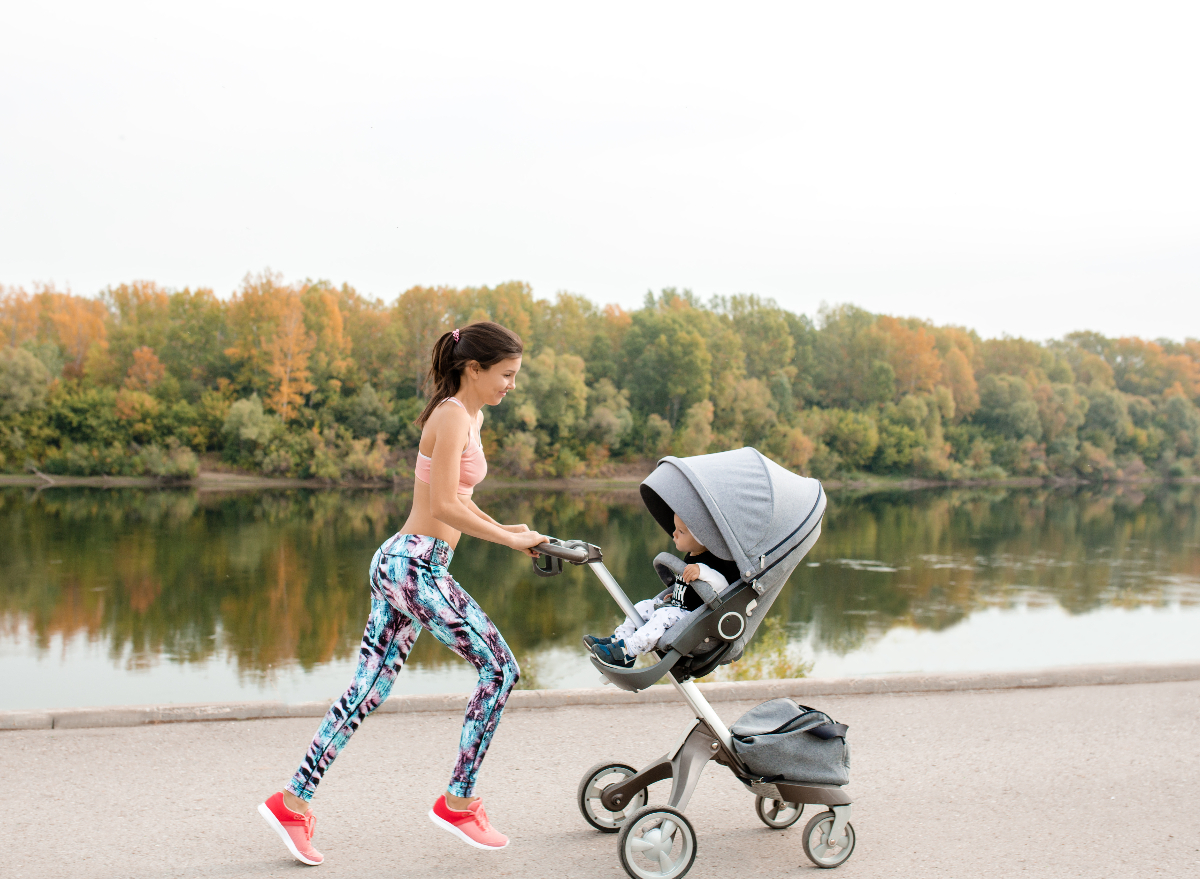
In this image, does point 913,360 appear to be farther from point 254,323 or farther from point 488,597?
point 488,597

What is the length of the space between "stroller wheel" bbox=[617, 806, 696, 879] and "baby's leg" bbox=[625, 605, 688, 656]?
0.48 metres

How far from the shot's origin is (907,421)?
200ft

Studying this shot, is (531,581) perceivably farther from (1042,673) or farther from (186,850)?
(186,850)

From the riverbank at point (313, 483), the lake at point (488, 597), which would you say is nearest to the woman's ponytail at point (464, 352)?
the lake at point (488, 597)

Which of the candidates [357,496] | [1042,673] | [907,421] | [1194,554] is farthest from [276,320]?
[1042,673]

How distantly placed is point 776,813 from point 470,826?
3.56 feet

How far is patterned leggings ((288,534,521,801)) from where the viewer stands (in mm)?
3039

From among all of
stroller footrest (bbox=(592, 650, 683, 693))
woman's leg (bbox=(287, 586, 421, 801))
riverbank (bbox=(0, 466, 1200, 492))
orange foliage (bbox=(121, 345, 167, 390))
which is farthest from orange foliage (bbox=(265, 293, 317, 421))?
stroller footrest (bbox=(592, 650, 683, 693))

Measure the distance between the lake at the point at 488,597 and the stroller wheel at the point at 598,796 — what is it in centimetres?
346

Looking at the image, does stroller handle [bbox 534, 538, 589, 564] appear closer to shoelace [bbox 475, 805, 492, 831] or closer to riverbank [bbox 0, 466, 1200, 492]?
shoelace [bbox 475, 805, 492, 831]

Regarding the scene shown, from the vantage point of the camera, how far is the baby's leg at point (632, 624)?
3.12 metres

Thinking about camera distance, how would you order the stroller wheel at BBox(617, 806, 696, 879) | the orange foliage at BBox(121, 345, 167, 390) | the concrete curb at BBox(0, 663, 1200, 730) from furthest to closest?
1. the orange foliage at BBox(121, 345, 167, 390)
2. the concrete curb at BBox(0, 663, 1200, 730)
3. the stroller wheel at BBox(617, 806, 696, 879)

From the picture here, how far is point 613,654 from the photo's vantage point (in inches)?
123

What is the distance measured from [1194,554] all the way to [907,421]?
1201 inches
